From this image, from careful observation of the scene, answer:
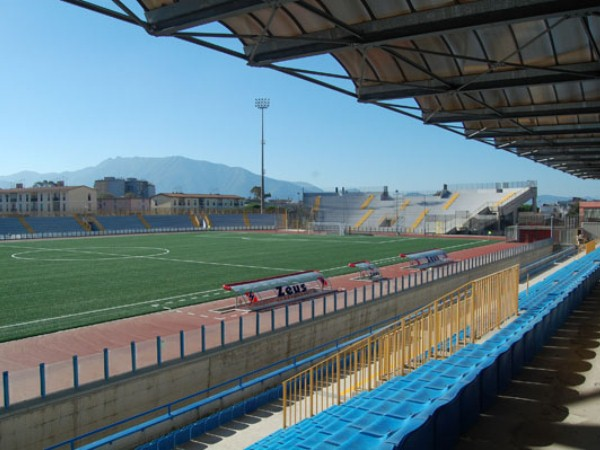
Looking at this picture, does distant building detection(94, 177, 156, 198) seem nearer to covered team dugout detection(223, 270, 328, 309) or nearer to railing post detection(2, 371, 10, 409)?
covered team dugout detection(223, 270, 328, 309)

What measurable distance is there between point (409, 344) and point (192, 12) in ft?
25.3

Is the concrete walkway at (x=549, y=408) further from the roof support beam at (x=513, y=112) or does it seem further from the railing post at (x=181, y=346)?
the railing post at (x=181, y=346)

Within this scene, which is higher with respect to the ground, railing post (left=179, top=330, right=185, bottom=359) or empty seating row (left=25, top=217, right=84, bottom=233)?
empty seating row (left=25, top=217, right=84, bottom=233)

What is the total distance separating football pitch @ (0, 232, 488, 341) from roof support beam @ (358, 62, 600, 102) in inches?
428

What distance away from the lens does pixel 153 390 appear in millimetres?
11047

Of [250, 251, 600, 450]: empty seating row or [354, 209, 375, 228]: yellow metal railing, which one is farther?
[354, 209, 375, 228]: yellow metal railing

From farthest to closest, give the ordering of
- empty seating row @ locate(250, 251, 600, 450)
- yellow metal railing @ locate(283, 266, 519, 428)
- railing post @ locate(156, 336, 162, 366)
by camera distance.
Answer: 1. railing post @ locate(156, 336, 162, 366)
2. yellow metal railing @ locate(283, 266, 519, 428)
3. empty seating row @ locate(250, 251, 600, 450)

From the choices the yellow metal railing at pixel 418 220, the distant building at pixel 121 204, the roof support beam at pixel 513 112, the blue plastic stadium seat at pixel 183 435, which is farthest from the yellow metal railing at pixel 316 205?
the blue plastic stadium seat at pixel 183 435

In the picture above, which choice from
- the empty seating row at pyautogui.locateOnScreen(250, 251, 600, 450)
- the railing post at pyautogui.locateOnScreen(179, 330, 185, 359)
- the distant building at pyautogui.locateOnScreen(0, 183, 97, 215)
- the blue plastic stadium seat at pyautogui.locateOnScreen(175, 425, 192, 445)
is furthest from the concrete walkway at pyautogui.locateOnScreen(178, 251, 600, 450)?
the distant building at pyautogui.locateOnScreen(0, 183, 97, 215)

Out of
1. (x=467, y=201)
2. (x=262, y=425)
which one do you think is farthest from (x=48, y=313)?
(x=467, y=201)

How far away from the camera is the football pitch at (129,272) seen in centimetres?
1784

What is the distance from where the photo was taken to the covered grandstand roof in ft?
26.0

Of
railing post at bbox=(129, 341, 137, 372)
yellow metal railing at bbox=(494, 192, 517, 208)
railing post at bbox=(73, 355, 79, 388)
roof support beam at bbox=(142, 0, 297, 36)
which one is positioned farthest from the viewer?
yellow metal railing at bbox=(494, 192, 517, 208)

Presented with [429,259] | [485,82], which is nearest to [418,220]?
[429,259]
